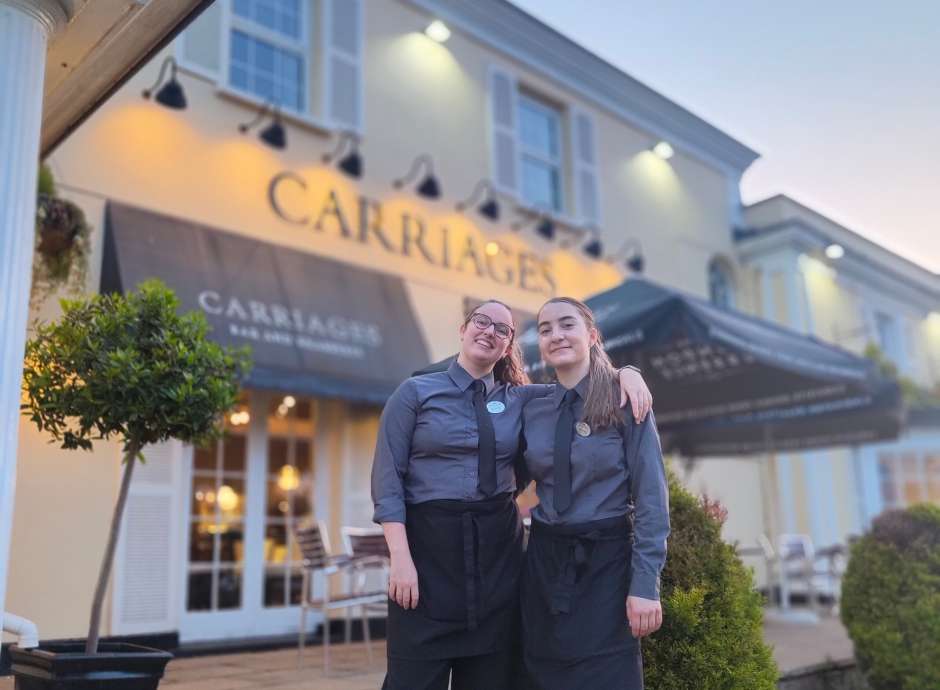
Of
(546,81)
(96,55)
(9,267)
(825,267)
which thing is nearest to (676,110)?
(546,81)

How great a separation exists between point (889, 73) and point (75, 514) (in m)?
7.92

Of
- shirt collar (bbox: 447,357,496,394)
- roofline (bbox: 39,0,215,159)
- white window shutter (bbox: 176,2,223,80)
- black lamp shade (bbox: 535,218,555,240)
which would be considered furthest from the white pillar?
black lamp shade (bbox: 535,218,555,240)

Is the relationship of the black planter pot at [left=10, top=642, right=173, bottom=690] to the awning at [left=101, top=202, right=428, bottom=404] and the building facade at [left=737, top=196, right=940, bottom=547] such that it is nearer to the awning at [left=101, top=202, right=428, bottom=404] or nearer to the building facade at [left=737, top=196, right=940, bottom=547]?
the awning at [left=101, top=202, right=428, bottom=404]

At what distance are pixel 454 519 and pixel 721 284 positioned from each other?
1110 centimetres

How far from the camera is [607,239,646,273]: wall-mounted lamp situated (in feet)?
34.9

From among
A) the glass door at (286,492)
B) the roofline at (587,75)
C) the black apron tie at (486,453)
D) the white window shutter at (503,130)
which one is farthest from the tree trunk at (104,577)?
the roofline at (587,75)

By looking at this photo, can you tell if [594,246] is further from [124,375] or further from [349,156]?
[124,375]

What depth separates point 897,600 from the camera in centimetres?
475

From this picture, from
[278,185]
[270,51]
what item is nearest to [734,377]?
[278,185]

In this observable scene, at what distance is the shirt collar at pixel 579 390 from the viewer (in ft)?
8.62

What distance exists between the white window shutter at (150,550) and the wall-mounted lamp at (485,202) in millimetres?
4142

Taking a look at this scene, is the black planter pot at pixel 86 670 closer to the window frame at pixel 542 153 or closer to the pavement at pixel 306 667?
the pavement at pixel 306 667

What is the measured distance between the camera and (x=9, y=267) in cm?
314

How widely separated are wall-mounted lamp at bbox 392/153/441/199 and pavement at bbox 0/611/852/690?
14.2 ft
